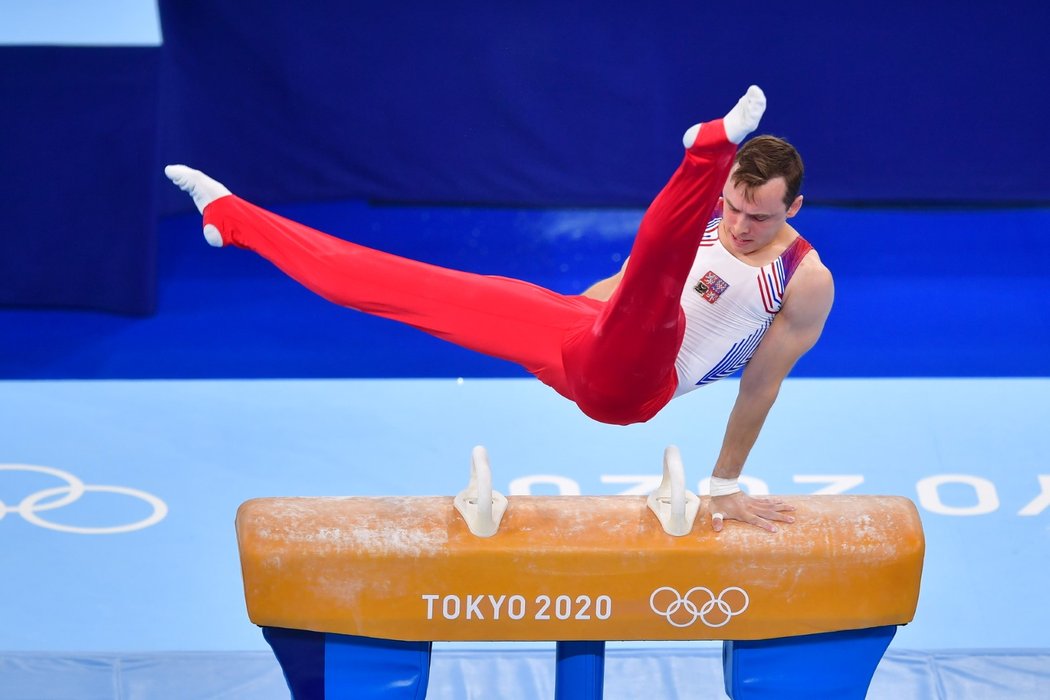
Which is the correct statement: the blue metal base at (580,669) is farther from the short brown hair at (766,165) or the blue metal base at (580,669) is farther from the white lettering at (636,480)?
the white lettering at (636,480)

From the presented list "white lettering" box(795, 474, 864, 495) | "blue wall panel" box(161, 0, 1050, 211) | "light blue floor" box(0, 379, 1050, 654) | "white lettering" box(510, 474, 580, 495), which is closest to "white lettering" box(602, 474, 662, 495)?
"light blue floor" box(0, 379, 1050, 654)

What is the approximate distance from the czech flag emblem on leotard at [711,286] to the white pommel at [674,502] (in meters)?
0.49

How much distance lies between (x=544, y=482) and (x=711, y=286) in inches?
83.8

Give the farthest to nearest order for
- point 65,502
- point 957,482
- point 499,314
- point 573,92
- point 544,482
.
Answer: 1. point 573,92
2. point 957,482
3. point 544,482
4. point 65,502
5. point 499,314

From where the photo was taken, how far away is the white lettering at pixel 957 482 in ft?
18.0

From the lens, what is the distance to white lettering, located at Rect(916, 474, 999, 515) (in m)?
5.47

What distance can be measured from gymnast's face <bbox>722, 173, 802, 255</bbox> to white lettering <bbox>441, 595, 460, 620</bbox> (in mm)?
1168

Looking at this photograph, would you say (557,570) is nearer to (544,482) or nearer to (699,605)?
(699,605)

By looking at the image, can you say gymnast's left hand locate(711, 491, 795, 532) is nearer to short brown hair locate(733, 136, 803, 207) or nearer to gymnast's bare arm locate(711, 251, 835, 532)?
gymnast's bare arm locate(711, 251, 835, 532)

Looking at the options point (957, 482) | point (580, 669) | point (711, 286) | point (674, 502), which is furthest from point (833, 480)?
point (674, 502)

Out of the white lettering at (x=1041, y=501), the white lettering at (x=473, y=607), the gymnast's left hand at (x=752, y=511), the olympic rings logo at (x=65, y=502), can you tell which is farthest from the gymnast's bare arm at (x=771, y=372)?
the olympic rings logo at (x=65, y=502)

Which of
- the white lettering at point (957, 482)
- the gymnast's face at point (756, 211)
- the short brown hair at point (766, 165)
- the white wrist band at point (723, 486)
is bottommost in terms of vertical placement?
the white wrist band at point (723, 486)

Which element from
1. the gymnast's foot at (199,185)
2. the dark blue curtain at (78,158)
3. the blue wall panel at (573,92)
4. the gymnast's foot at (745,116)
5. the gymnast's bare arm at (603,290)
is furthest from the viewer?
the blue wall panel at (573,92)

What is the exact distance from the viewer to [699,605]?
11.1ft
